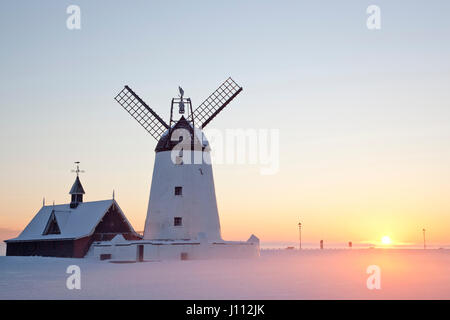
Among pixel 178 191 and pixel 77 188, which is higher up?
pixel 77 188

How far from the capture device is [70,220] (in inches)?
1981

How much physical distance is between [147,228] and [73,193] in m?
14.0

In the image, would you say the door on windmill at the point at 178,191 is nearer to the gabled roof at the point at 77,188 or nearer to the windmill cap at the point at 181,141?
the windmill cap at the point at 181,141

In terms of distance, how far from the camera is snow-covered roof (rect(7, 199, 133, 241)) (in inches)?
1866

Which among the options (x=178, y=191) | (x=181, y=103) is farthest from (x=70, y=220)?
(x=181, y=103)

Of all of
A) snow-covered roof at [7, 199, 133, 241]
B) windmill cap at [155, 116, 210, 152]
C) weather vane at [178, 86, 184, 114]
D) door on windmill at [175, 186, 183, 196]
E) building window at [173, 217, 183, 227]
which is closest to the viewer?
building window at [173, 217, 183, 227]

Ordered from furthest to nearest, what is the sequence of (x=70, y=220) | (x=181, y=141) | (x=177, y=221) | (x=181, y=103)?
(x=70, y=220)
(x=181, y=103)
(x=181, y=141)
(x=177, y=221)

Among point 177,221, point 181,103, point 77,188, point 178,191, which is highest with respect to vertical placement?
point 181,103

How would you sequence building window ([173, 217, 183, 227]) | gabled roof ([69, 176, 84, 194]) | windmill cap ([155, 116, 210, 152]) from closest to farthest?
1. building window ([173, 217, 183, 227])
2. windmill cap ([155, 116, 210, 152])
3. gabled roof ([69, 176, 84, 194])

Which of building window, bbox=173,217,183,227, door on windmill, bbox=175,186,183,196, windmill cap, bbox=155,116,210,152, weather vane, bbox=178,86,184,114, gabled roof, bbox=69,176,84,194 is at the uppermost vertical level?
weather vane, bbox=178,86,184,114

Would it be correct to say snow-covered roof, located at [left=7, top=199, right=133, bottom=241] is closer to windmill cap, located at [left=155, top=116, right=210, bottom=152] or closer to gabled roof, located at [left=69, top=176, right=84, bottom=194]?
gabled roof, located at [left=69, top=176, right=84, bottom=194]

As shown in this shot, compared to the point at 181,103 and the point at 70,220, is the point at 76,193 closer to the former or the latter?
the point at 70,220

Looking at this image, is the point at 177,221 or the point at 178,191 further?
the point at 178,191

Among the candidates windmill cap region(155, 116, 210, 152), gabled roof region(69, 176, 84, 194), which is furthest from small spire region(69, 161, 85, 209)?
windmill cap region(155, 116, 210, 152)
